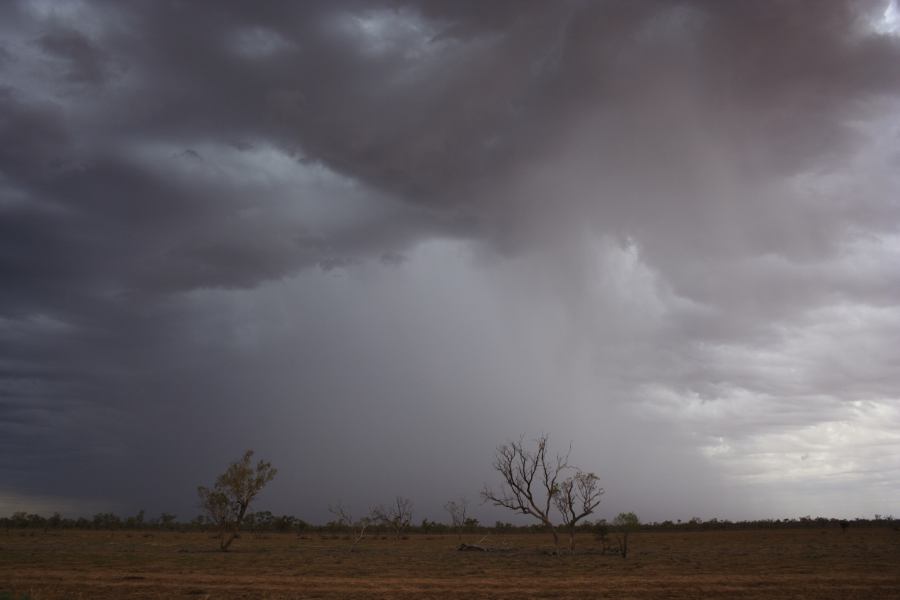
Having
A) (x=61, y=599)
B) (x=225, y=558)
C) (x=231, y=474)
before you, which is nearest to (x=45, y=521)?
(x=231, y=474)

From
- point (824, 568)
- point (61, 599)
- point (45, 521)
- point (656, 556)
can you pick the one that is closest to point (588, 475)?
point (656, 556)

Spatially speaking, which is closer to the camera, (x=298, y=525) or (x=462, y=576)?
(x=462, y=576)

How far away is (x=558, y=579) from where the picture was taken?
2925 centimetres

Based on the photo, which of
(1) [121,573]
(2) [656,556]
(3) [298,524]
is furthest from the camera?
(3) [298,524]

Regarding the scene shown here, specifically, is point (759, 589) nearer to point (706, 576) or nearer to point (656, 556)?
point (706, 576)

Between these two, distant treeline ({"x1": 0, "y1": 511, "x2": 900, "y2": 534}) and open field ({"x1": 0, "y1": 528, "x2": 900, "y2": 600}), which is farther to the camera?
distant treeline ({"x1": 0, "y1": 511, "x2": 900, "y2": 534})

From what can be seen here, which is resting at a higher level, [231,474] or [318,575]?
[231,474]

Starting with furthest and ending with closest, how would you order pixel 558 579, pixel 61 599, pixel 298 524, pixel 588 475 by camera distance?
pixel 298 524 → pixel 588 475 → pixel 558 579 → pixel 61 599

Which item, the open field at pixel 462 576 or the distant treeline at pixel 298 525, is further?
the distant treeline at pixel 298 525

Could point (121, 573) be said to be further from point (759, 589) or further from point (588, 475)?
point (588, 475)

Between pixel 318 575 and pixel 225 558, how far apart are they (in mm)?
14478

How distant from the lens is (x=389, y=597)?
78.5ft

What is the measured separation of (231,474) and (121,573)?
20.5m

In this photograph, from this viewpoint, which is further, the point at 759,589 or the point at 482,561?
the point at 482,561
